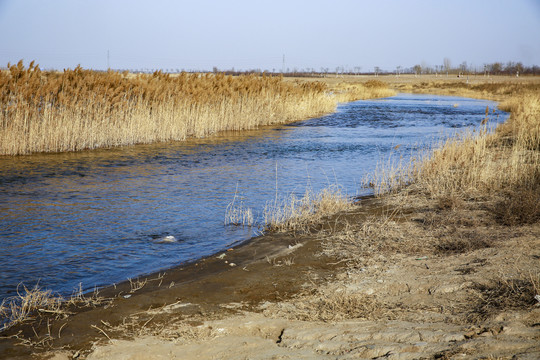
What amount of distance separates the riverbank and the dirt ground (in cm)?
1

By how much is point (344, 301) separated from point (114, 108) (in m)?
15.4

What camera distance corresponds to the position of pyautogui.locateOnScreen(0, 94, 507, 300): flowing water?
293 inches

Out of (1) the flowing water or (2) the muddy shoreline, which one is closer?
(2) the muddy shoreline

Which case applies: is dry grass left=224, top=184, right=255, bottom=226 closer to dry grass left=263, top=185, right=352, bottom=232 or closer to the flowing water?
the flowing water

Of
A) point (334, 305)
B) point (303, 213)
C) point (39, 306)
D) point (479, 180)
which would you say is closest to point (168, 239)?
point (303, 213)

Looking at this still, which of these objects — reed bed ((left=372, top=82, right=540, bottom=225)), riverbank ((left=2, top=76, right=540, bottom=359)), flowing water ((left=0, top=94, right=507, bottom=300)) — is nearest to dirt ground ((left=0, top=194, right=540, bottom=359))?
riverbank ((left=2, top=76, right=540, bottom=359))

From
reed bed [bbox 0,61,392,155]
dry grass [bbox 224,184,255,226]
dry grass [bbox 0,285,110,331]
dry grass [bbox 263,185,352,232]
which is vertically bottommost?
dry grass [bbox 0,285,110,331]

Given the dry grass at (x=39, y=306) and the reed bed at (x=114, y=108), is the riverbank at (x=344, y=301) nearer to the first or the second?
the dry grass at (x=39, y=306)

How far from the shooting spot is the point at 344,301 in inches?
203

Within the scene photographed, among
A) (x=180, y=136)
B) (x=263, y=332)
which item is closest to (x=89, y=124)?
(x=180, y=136)

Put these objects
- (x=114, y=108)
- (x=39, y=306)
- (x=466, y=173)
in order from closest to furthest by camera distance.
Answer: (x=39, y=306) → (x=466, y=173) → (x=114, y=108)

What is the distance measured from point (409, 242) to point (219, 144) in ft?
47.6

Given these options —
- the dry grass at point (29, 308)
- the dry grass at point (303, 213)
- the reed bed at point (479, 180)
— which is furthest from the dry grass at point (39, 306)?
the reed bed at point (479, 180)

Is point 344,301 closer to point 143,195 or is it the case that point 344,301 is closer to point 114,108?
point 143,195
